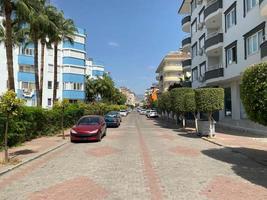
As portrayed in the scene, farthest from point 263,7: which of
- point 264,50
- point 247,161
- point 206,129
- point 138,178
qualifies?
point 138,178

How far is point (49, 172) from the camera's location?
1184cm

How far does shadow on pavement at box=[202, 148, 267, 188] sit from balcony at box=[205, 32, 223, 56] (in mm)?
21283

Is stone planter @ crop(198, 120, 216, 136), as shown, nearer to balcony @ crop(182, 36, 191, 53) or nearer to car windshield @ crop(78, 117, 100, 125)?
car windshield @ crop(78, 117, 100, 125)

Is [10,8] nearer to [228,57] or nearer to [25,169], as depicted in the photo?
[25,169]

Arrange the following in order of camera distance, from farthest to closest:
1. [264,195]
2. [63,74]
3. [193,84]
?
[63,74]
[193,84]
[264,195]

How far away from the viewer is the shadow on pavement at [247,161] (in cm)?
1096

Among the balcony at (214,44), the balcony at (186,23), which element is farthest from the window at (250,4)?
the balcony at (186,23)

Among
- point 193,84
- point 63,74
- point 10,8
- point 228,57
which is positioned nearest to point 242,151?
point 10,8

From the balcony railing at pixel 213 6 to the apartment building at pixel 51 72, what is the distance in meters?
29.8

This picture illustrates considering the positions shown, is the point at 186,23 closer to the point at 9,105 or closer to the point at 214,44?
the point at 214,44

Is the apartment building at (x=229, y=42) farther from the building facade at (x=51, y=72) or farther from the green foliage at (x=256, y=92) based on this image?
the building facade at (x=51, y=72)

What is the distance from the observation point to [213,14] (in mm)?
38562

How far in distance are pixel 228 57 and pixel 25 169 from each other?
88.6 ft

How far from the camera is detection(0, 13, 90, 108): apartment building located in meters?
63.1
